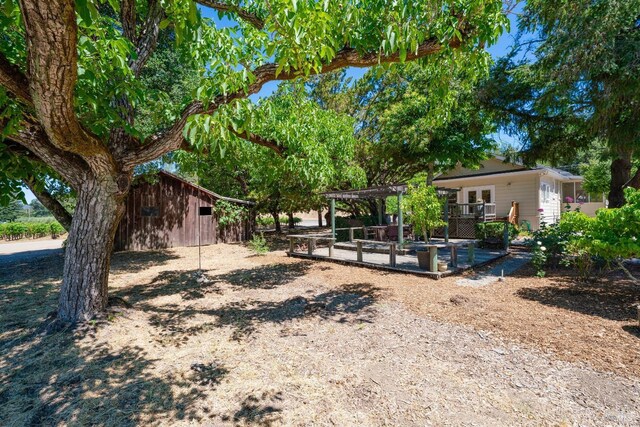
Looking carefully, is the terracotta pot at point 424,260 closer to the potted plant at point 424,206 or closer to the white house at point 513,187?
the potted plant at point 424,206

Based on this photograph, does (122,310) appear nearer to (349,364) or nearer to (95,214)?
(95,214)

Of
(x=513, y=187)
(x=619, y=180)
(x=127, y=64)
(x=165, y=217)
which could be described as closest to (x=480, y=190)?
(x=513, y=187)

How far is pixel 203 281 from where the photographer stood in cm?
722

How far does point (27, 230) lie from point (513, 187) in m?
36.5

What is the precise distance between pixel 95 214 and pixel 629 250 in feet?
24.4

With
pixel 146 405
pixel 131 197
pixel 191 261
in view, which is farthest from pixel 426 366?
pixel 131 197

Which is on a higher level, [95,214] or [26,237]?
[95,214]

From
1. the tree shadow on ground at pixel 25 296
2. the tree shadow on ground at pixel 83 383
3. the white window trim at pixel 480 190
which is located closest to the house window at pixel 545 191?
the white window trim at pixel 480 190

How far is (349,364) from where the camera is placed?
3197 mm

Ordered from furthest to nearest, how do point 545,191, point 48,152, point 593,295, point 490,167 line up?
point 490,167, point 545,191, point 593,295, point 48,152

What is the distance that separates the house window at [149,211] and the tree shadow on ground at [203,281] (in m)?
5.98

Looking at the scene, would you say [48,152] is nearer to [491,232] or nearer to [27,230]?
[491,232]

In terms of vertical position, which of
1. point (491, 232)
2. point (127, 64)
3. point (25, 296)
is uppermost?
point (127, 64)

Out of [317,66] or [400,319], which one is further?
[400,319]
